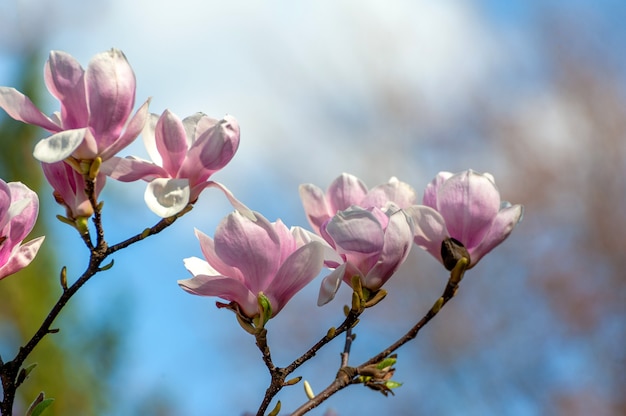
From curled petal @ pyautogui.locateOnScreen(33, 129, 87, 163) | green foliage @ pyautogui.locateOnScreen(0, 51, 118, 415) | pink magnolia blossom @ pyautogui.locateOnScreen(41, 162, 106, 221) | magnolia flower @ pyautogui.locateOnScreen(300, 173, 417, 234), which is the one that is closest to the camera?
curled petal @ pyautogui.locateOnScreen(33, 129, 87, 163)

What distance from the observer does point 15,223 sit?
0.70 meters

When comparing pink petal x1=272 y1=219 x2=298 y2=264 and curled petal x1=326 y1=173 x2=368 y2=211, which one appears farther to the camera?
curled petal x1=326 y1=173 x2=368 y2=211

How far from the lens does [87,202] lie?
733mm

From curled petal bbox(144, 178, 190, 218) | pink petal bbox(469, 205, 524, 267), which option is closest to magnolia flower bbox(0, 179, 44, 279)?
curled petal bbox(144, 178, 190, 218)

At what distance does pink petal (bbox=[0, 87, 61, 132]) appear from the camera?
67 centimetres

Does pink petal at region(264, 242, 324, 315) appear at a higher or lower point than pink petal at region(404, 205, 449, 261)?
lower

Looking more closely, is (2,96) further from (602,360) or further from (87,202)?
(602,360)

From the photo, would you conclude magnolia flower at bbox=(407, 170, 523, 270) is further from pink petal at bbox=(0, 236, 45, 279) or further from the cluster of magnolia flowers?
pink petal at bbox=(0, 236, 45, 279)

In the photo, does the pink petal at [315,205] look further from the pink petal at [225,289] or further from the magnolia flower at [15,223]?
the magnolia flower at [15,223]

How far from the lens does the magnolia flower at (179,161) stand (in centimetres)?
68

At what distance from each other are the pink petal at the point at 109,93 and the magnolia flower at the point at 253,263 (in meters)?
0.12

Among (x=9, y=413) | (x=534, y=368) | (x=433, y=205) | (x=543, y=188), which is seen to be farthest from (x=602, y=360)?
(x=9, y=413)

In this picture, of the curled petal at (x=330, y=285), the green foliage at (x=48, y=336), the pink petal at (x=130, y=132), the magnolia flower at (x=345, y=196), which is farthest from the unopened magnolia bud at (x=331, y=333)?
the green foliage at (x=48, y=336)

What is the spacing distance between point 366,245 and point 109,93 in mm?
258
